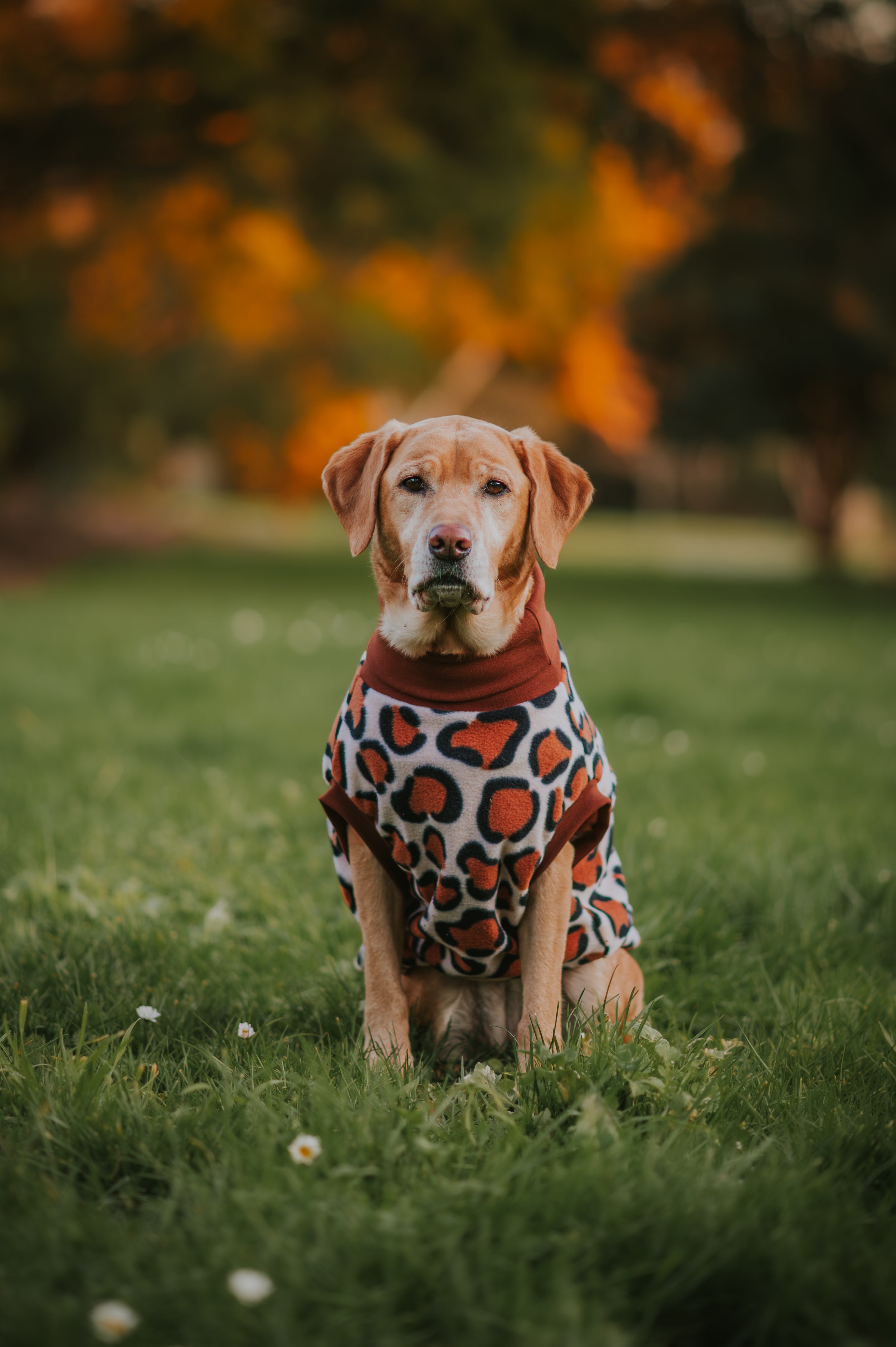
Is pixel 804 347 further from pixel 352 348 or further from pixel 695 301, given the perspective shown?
pixel 352 348

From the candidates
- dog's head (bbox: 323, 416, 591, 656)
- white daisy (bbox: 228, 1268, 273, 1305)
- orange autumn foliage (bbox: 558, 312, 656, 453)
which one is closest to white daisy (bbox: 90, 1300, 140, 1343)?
white daisy (bbox: 228, 1268, 273, 1305)

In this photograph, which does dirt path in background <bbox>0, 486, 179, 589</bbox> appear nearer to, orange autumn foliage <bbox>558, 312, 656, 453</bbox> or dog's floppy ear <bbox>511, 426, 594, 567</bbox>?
orange autumn foliage <bbox>558, 312, 656, 453</bbox>

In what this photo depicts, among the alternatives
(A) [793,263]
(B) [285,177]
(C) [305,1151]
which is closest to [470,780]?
(C) [305,1151]

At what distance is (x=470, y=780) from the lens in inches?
95.7

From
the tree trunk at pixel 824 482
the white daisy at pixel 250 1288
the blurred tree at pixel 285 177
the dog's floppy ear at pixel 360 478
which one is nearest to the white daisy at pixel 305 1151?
the white daisy at pixel 250 1288

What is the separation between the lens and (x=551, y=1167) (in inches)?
79.1

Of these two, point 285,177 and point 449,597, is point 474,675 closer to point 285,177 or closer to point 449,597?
point 449,597

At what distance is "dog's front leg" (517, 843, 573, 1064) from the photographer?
8.39 ft

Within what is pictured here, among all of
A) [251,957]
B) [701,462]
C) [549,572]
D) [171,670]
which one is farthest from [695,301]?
[701,462]

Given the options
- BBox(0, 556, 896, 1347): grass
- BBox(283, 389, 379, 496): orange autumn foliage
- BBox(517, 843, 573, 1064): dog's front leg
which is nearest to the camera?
BBox(0, 556, 896, 1347): grass

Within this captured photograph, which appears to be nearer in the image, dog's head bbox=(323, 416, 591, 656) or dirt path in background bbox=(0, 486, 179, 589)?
dog's head bbox=(323, 416, 591, 656)

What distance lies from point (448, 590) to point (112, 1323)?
5.15 feet

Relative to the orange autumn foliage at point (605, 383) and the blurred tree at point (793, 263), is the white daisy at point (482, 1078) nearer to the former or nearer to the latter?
the blurred tree at point (793, 263)

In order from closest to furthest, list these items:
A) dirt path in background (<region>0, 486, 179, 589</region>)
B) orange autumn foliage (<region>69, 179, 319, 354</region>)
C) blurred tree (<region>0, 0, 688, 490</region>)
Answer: blurred tree (<region>0, 0, 688, 490</region>)
orange autumn foliage (<region>69, 179, 319, 354</region>)
dirt path in background (<region>0, 486, 179, 589</region>)
